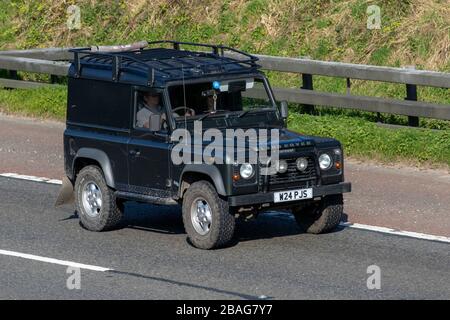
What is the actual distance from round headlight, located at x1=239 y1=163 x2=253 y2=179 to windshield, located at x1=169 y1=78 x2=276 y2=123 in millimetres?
1184

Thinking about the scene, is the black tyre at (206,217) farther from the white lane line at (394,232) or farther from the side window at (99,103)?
the white lane line at (394,232)

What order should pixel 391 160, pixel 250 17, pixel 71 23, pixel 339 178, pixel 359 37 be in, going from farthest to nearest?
pixel 71 23
pixel 250 17
pixel 359 37
pixel 391 160
pixel 339 178

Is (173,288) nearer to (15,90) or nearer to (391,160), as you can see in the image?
(391,160)

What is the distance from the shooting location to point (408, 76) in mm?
18938

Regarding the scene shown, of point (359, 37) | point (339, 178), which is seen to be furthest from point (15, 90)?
point (339, 178)

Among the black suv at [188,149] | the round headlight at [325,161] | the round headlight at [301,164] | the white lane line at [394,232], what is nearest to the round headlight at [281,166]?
the black suv at [188,149]

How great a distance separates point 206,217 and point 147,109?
157 centimetres

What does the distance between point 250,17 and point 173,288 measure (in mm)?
13934

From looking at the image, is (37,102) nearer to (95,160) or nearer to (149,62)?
(95,160)

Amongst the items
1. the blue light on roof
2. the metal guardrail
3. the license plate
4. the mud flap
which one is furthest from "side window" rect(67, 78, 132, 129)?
the metal guardrail

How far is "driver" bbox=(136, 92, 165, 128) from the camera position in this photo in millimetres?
14164
